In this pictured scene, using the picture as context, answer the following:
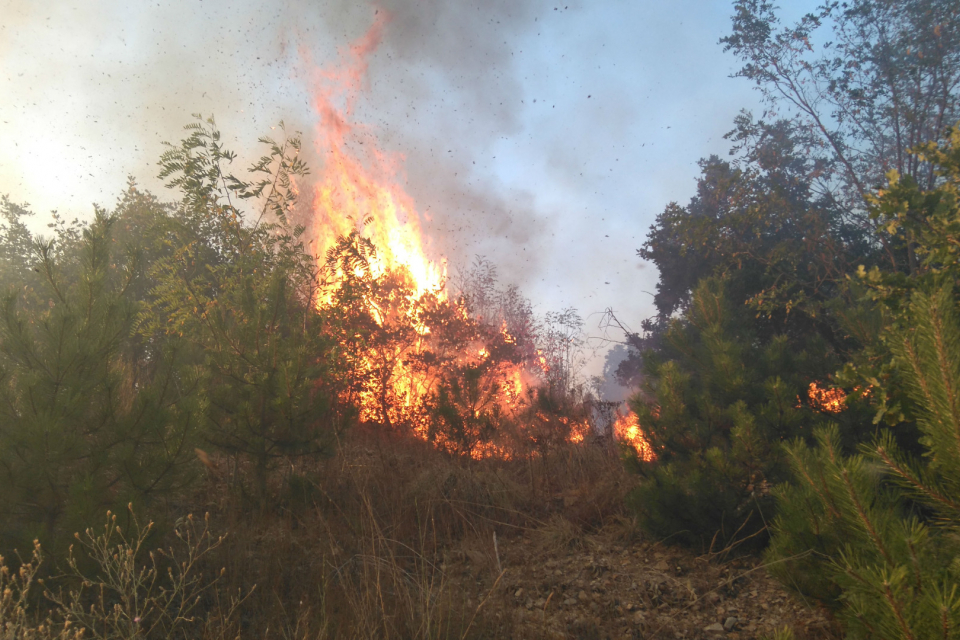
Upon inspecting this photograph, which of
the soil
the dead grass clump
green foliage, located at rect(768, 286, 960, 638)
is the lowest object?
the soil

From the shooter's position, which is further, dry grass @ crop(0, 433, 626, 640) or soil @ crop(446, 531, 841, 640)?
soil @ crop(446, 531, 841, 640)

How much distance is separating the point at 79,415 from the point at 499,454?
16.9ft

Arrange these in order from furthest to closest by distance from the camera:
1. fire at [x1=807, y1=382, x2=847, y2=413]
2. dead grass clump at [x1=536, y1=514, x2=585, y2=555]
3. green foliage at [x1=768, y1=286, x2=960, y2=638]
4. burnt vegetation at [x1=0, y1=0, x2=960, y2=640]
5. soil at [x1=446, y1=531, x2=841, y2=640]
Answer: dead grass clump at [x1=536, y1=514, x2=585, y2=555] → fire at [x1=807, y1=382, x2=847, y2=413] → soil at [x1=446, y1=531, x2=841, y2=640] → burnt vegetation at [x1=0, y1=0, x2=960, y2=640] → green foliage at [x1=768, y1=286, x2=960, y2=638]

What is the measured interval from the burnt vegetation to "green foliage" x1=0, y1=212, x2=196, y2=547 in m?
0.02

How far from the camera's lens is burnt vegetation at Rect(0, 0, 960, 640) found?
2.66m

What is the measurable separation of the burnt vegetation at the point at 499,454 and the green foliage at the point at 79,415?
0.06 ft

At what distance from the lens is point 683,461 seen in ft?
16.6

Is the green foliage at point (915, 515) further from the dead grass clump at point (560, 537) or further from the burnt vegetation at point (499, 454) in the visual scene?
the dead grass clump at point (560, 537)

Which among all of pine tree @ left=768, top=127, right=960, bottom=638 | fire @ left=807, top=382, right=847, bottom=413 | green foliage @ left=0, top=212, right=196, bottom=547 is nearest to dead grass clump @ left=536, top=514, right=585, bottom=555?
fire @ left=807, top=382, right=847, bottom=413

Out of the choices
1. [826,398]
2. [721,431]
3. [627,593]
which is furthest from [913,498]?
[826,398]

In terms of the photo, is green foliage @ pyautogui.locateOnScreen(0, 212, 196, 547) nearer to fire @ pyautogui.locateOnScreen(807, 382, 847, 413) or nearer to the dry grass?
the dry grass

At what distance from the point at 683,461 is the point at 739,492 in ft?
1.80

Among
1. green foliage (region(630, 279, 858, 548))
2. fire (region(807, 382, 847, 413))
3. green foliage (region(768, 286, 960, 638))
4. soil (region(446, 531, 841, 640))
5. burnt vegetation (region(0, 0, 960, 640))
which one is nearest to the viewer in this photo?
green foliage (region(768, 286, 960, 638))

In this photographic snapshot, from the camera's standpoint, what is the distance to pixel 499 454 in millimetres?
7582
